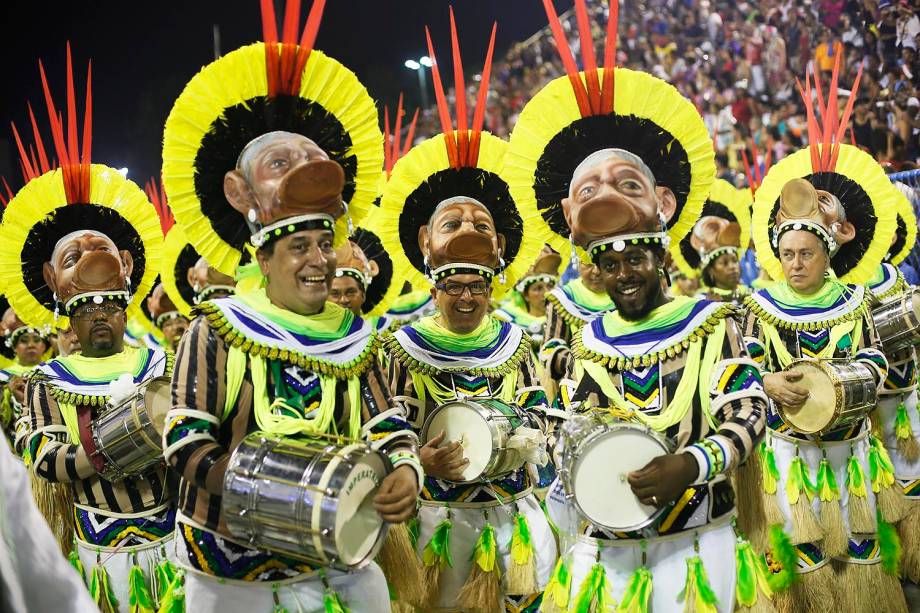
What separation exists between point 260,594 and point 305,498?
572 millimetres

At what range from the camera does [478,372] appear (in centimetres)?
419

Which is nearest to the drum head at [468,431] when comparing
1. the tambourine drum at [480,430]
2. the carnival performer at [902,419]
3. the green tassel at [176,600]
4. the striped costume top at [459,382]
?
the tambourine drum at [480,430]

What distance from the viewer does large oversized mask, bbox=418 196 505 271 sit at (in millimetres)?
4254

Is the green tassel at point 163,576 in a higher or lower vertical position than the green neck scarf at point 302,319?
lower

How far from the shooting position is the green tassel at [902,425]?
20.1ft

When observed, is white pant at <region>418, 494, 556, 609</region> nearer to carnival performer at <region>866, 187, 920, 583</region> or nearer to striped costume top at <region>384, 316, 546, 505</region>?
striped costume top at <region>384, 316, 546, 505</region>

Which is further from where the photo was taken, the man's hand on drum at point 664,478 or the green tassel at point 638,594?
the green tassel at point 638,594

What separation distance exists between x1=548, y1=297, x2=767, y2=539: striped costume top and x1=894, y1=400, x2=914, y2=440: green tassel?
11.9 feet

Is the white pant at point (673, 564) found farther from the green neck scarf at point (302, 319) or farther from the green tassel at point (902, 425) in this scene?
the green tassel at point (902, 425)

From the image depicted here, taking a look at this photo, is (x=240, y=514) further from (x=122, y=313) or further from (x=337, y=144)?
(x=122, y=313)

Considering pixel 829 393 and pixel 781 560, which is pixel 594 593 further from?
pixel 781 560

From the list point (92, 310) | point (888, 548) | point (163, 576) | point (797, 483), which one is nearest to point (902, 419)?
point (888, 548)

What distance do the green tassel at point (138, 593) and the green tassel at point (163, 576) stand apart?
0.05 metres

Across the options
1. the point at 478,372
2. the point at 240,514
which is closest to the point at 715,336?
the point at 478,372
